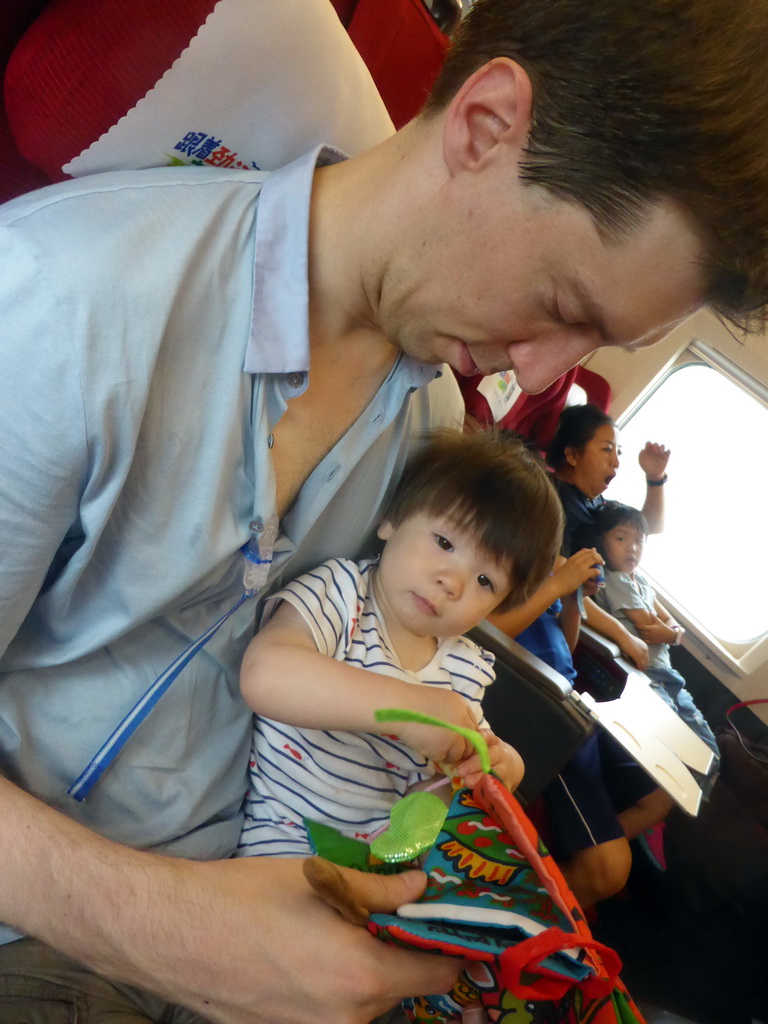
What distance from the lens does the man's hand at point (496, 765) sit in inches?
36.9

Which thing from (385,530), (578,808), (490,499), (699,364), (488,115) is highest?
(699,364)

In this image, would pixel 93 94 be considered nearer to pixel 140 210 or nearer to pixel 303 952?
pixel 140 210

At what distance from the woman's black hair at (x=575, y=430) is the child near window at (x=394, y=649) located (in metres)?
2.20

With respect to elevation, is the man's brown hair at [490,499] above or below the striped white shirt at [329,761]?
above

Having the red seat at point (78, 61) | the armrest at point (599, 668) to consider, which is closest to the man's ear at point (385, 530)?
the red seat at point (78, 61)

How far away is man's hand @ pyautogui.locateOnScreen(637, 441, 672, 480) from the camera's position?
160 inches

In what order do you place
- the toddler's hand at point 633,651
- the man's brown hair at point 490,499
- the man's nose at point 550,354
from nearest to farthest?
1. the man's nose at point 550,354
2. the man's brown hair at point 490,499
3. the toddler's hand at point 633,651

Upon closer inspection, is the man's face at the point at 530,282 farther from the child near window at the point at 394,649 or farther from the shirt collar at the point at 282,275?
the child near window at the point at 394,649

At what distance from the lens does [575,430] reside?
338 cm

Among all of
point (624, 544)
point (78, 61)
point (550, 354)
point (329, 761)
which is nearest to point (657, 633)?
point (624, 544)

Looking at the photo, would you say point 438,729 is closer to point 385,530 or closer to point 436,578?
point 436,578

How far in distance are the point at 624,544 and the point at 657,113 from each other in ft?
9.60

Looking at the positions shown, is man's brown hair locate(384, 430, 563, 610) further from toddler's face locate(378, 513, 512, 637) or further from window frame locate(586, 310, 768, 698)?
window frame locate(586, 310, 768, 698)

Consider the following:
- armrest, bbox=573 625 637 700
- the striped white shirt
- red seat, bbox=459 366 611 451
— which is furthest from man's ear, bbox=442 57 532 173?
armrest, bbox=573 625 637 700
